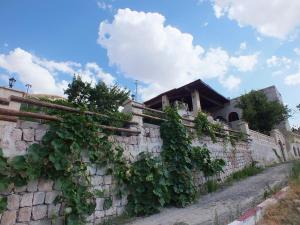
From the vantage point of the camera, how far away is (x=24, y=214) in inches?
144

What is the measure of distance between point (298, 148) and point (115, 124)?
949 inches

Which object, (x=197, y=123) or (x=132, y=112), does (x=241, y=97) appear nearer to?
(x=197, y=123)

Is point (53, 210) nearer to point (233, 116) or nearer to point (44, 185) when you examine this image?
point (44, 185)

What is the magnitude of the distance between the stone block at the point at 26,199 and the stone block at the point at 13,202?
0.06m

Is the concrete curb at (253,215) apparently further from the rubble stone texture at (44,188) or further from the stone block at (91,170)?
the stone block at (91,170)

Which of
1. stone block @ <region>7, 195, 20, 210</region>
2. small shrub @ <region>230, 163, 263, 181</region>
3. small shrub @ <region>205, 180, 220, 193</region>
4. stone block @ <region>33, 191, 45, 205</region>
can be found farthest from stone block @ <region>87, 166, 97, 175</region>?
small shrub @ <region>230, 163, 263, 181</region>

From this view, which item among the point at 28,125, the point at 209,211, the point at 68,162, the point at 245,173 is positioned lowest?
the point at 209,211

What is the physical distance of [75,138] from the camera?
435 centimetres

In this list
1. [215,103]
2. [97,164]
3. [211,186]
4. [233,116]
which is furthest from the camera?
[233,116]

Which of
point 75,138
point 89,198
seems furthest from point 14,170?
point 89,198

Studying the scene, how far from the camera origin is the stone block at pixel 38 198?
3.82 m

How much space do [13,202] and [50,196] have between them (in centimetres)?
58

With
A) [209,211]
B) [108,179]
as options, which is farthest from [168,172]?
[108,179]

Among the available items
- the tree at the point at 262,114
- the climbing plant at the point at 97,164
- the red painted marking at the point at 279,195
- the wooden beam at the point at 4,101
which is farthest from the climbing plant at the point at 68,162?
the tree at the point at 262,114
